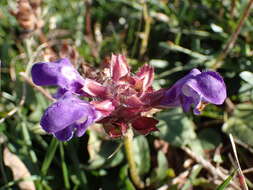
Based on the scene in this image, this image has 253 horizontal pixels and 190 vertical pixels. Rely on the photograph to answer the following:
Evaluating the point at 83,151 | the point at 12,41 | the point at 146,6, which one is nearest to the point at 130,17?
the point at 146,6

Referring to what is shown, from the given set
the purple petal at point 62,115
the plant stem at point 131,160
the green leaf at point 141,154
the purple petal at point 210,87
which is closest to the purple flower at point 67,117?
the purple petal at point 62,115

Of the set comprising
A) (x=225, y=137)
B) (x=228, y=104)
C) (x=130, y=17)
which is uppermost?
(x=130, y=17)

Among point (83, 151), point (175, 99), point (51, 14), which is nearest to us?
point (175, 99)

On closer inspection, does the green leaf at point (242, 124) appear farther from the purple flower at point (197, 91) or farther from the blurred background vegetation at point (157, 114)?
the purple flower at point (197, 91)

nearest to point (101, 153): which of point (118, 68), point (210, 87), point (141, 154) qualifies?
point (141, 154)

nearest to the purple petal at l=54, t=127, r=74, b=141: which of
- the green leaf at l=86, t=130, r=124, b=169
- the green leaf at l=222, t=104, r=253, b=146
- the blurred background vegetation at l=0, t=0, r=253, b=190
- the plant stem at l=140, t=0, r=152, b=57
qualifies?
the blurred background vegetation at l=0, t=0, r=253, b=190

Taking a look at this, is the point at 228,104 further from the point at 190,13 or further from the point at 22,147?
the point at 22,147

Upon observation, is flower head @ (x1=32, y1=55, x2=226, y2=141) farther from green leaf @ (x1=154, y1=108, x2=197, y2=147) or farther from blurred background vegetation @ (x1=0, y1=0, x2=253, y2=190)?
green leaf @ (x1=154, y1=108, x2=197, y2=147)
